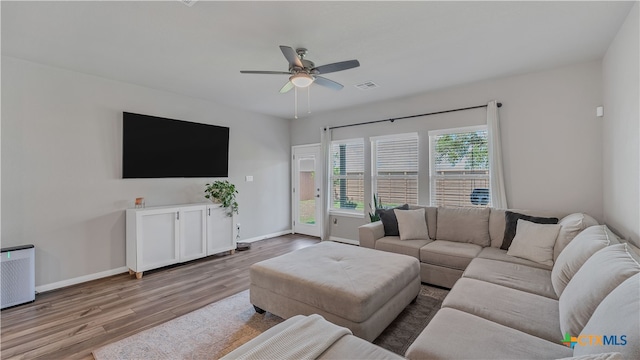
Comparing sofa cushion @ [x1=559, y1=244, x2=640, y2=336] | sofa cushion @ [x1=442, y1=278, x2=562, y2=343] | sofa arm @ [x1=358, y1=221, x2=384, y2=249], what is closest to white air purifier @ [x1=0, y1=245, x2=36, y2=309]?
sofa arm @ [x1=358, y1=221, x2=384, y2=249]

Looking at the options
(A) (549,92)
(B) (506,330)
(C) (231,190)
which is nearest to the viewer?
(B) (506,330)

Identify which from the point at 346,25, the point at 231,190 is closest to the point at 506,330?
the point at 346,25

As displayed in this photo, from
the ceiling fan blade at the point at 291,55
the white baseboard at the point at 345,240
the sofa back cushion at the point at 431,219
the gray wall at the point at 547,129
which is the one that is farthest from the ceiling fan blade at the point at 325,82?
the white baseboard at the point at 345,240

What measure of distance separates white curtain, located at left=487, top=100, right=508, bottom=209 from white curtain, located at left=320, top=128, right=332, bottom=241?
9.21 ft

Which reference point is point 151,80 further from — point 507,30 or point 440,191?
point 440,191

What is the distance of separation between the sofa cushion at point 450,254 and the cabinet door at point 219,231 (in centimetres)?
303

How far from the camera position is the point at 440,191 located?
4.28m

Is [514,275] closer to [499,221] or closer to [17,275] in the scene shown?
[499,221]

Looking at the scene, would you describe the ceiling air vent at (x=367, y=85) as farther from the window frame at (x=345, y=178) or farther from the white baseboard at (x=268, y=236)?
the white baseboard at (x=268, y=236)

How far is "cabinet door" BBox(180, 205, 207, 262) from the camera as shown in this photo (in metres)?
3.92

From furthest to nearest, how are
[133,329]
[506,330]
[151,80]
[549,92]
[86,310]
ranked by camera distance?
[151,80]
[549,92]
[86,310]
[133,329]
[506,330]

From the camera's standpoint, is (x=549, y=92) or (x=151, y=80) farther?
(x=151, y=80)

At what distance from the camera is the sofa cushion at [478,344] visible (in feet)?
4.00

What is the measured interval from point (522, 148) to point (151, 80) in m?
5.10
